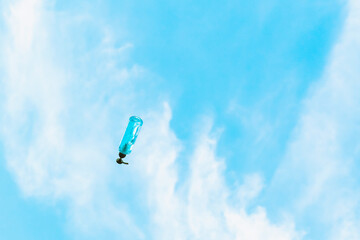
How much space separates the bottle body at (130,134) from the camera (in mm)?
11492

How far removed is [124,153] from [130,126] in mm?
1050

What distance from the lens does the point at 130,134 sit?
11.5 m

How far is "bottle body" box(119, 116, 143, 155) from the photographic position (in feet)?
37.7

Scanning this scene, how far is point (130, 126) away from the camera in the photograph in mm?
11453

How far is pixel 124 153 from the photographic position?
11.8 m
